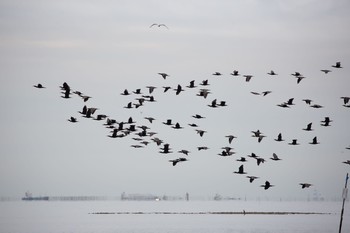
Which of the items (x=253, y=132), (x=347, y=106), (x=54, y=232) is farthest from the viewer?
(x=54, y=232)

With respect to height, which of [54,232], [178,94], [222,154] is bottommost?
[54,232]

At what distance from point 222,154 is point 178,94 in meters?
6.52

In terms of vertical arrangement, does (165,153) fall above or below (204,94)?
below

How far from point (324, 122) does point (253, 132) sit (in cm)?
538

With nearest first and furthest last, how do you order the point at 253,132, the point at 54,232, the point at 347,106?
the point at 347,106
the point at 253,132
the point at 54,232

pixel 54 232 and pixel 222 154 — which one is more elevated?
pixel 222 154

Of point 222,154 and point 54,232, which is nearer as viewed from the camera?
point 222,154

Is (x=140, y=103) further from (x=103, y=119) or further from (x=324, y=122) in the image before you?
(x=324, y=122)

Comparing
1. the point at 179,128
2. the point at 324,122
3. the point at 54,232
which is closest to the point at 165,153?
the point at 179,128

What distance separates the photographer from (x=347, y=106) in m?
52.1

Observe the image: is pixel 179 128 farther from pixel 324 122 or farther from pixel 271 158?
pixel 324 122

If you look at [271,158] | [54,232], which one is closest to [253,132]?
[271,158]

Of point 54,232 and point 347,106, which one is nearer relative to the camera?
point 347,106

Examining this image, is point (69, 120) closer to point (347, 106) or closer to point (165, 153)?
point (165, 153)
